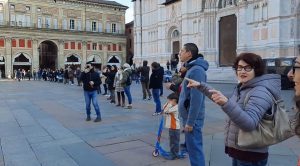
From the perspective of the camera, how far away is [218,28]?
103 feet

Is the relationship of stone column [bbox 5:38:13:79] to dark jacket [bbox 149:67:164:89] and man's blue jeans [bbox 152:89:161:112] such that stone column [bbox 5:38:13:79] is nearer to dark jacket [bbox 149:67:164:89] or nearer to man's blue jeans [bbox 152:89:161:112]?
dark jacket [bbox 149:67:164:89]

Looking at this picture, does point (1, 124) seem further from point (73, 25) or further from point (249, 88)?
point (73, 25)

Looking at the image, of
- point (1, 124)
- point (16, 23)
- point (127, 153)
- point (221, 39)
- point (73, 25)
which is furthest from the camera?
point (73, 25)

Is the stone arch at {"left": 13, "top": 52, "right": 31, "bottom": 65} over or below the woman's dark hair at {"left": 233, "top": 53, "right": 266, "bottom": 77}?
over

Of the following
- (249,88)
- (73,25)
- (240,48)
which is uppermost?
(73,25)

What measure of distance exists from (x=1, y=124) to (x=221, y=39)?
26107mm

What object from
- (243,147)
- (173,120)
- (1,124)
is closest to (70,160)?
(173,120)

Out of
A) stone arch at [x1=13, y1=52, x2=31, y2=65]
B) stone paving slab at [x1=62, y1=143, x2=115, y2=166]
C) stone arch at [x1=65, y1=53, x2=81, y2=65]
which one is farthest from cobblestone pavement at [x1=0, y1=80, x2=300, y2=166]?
stone arch at [x1=65, y1=53, x2=81, y2=65]

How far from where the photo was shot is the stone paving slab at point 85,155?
16.7ft

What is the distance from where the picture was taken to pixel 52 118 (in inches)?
376

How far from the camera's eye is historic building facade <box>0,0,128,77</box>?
49906 mm

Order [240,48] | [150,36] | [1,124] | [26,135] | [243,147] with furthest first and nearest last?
[150,36] < [240,48] < [1,124] < [26,135] < [243,147]

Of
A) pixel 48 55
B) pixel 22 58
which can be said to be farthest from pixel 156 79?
pixel 48 55

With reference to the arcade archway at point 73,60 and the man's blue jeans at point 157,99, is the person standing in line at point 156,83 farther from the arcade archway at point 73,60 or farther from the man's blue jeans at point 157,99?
the arcade archway at point 73,60
